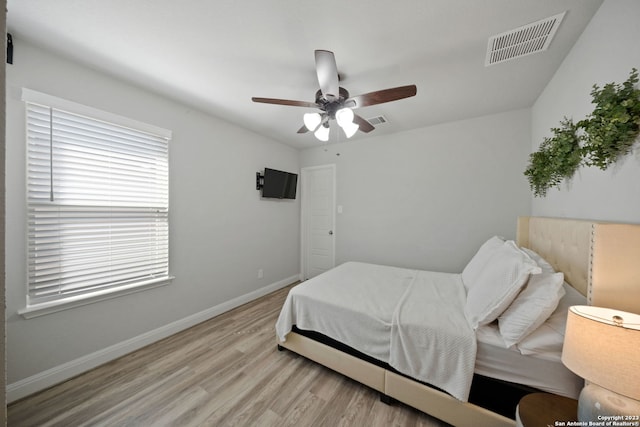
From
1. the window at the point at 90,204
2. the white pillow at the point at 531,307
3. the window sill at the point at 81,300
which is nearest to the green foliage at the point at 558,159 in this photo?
the white pillow at the point at 531,307

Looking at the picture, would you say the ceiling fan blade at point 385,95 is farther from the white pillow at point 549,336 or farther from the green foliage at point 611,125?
the white pillow at point 549,336

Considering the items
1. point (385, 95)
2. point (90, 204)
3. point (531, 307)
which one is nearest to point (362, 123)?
point (385, 95)

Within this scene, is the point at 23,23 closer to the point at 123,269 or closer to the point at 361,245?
the point at 123,269

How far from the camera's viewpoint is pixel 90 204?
175 centimetres

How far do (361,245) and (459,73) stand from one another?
2.42m

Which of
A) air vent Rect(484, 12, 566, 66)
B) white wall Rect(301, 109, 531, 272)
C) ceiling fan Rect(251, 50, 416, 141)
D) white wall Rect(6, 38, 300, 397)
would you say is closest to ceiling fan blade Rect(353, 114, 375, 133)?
ceiling fan Rect(251, 50, 416, 141)

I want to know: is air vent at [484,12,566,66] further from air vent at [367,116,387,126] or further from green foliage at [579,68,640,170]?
air vent at [367,116,387,126]

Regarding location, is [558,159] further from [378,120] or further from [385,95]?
[378,120]

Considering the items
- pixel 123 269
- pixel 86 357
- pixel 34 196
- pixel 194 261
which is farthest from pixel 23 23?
pixel 86 357

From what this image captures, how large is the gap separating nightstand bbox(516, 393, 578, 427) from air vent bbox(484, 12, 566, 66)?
2051mm

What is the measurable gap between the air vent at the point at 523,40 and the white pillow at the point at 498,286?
1439mm

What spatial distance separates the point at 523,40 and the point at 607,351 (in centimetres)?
183

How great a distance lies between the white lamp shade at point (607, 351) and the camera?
2.24 ft

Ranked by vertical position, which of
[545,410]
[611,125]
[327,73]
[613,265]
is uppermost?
[327,73]
